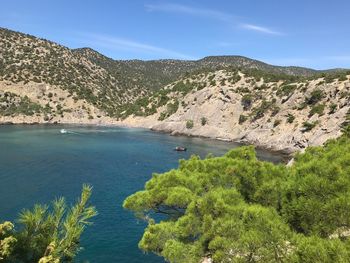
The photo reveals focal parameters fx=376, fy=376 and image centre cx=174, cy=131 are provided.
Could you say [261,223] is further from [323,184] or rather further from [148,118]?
[148,118]

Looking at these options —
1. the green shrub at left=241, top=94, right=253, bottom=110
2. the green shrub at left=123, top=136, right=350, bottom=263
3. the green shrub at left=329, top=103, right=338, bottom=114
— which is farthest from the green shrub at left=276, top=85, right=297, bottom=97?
the green shrub at left=123, top=136, right=350, bottom=263

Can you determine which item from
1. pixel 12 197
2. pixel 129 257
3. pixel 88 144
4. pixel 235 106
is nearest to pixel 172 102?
pixel 235 106

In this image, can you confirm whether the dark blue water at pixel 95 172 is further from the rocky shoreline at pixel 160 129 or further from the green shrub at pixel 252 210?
the green shrub at pixel 252 210

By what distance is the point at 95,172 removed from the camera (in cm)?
7206

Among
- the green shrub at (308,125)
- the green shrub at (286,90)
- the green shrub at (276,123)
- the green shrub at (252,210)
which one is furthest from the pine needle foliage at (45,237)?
the green shrub at (286,90)

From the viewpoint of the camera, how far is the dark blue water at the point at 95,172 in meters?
39.2

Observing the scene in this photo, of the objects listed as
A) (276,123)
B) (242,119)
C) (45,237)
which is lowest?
(242,119)

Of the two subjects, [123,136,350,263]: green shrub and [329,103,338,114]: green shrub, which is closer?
[123,136,350,263]: green shrub

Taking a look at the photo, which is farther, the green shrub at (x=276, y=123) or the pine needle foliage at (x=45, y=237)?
the green shrub at (x=276, y=123)

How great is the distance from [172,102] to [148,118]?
13.8 meters

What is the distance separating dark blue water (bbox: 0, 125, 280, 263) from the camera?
128ft

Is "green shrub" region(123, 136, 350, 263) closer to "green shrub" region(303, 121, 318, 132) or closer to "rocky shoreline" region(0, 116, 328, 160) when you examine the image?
"rocky shoreline" region(0, 116, 328, 160)

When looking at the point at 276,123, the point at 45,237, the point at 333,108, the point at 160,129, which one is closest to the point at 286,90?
the point at 276,123

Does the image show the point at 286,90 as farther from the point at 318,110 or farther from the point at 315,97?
the point at 318,110
